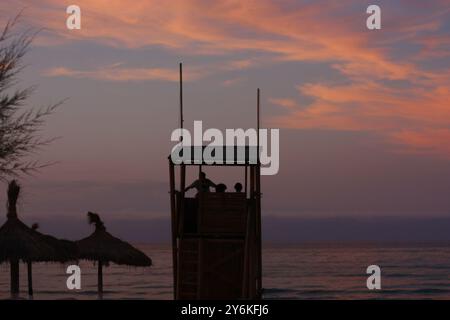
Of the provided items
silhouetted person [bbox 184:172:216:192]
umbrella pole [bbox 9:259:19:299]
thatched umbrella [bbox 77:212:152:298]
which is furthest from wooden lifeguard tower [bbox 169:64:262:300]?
thatched umbrella [bbox 77:212:152:298]

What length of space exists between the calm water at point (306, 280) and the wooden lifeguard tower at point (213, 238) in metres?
32.8

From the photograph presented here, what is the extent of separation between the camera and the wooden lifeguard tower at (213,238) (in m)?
20.6

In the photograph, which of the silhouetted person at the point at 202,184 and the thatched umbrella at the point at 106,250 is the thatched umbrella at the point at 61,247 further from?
the silhouetted person at the point at 202,184

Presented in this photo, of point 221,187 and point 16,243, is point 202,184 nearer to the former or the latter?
point 221,187

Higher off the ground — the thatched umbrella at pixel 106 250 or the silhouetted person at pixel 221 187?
the silhouetted person at pixel 221 187

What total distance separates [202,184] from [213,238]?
49.5 inches

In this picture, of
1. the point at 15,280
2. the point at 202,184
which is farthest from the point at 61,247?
the point at 202,184

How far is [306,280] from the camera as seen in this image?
76.1 m

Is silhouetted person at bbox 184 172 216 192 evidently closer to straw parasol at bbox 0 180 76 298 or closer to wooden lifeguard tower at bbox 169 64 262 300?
wooden lifeguard tower at bbox 169 64 262 300

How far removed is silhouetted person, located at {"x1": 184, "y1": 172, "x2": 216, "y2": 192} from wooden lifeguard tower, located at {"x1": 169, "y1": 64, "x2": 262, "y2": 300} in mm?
131

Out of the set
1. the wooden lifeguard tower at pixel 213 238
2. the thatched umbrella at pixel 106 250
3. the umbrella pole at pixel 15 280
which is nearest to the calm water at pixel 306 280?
the thatched umbrella at pixel 106 250

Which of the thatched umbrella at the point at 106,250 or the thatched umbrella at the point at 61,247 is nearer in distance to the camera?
the thatched umbrella at the point at 61,247

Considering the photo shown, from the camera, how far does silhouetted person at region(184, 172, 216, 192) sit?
20750mm
